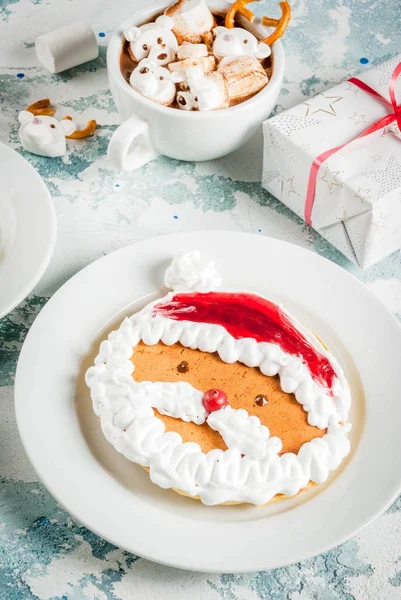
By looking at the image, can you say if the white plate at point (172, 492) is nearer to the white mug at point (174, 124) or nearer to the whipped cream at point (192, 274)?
the whipped cream at point (192, 274)

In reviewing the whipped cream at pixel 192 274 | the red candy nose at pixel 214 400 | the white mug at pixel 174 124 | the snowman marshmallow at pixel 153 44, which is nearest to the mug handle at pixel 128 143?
the white mug at pixel 174 124

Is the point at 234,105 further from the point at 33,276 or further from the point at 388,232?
the point at 33,276

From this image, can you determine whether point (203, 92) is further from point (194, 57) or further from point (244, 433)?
point (244, 433)

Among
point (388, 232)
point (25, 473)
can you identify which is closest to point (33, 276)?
point (25, 473)

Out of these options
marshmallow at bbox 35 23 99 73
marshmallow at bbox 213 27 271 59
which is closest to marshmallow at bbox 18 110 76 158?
marshmallow at bbox 35 23 99 73

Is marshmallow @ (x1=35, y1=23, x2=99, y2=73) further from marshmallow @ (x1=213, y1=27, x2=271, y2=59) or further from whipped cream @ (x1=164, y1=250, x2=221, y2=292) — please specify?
whipped cream @ (x1=164, y1=250, x2=221, y2=292)

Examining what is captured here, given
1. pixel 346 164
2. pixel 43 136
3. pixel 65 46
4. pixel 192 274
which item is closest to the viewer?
pixel 192 274

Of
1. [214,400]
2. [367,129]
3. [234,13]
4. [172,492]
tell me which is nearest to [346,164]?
[367,129]
